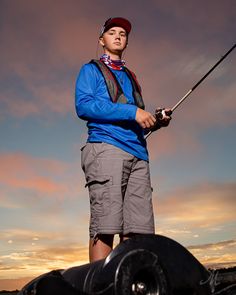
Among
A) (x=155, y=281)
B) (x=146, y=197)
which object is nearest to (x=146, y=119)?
(x=146, y=197)

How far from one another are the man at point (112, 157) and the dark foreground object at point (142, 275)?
1.30 metres

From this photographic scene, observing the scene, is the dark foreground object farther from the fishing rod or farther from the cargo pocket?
the fishing rod

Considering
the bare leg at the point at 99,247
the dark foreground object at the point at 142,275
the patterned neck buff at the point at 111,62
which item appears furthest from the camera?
the patterned neck buff at the point at 111,62

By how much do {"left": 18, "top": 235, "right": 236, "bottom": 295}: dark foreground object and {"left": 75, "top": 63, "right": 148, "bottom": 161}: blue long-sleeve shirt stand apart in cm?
182

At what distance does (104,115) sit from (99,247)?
49.7 inches

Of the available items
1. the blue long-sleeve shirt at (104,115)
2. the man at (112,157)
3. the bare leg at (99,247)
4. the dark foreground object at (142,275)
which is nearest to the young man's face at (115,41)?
the man at (112,157)

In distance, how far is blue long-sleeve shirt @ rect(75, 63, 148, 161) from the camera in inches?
160

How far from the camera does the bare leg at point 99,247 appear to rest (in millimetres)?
3734

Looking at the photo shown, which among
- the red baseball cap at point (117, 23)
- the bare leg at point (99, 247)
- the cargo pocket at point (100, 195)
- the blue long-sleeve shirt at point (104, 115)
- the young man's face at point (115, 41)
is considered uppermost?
the red baseball cap at point (117, 23)

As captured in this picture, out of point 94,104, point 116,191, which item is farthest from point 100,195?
point 94,104

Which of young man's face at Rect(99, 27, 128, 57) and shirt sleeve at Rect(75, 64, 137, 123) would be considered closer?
shirt sleeve at Rect(75, 64, 137, 123)

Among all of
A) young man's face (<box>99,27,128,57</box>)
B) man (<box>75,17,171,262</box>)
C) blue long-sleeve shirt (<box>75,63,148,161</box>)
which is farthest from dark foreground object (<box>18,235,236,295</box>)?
young man's face (<box>99,27,128,57</box>)

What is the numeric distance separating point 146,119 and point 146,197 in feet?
2.70

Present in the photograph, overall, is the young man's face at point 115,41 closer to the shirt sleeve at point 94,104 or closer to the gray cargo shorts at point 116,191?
the shirt sleeve at point 94,104
